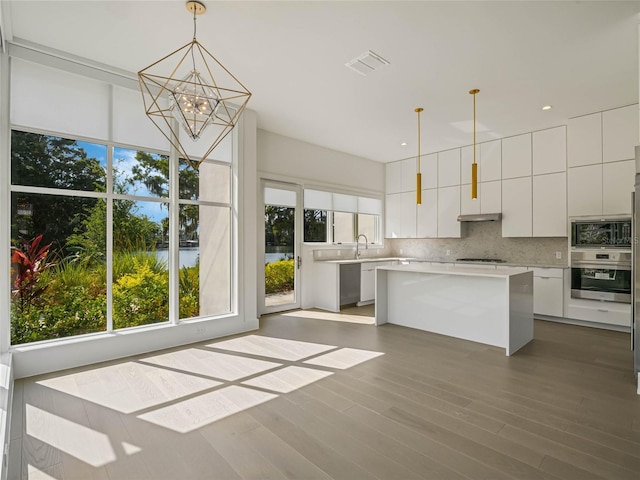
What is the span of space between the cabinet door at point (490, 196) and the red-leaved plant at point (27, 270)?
6.37m

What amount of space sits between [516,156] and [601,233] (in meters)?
1.79

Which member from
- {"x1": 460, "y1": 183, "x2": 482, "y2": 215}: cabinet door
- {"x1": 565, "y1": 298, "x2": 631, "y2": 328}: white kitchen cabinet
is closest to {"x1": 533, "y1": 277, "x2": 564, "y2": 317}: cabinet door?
{"x1": 565, "y1": 298, "x2": 631, "y2": 328}: white kitchen cabinet

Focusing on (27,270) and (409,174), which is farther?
(409,174)

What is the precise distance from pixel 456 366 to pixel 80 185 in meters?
4.23

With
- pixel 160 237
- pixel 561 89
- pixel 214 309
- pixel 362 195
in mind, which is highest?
pixel 561 89

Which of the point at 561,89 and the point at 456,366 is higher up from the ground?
the point at 561,89

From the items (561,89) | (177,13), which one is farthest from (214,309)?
(561,89)

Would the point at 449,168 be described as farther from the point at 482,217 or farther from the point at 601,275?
the point at 601,275

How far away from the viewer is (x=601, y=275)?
4652mm

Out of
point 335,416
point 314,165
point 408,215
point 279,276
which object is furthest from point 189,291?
point 408,215

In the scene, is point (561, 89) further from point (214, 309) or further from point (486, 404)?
point (214, 309)

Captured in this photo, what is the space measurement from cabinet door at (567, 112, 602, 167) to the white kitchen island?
6.84 feet

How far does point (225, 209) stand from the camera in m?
4.61

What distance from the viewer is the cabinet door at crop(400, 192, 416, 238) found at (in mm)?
7281
